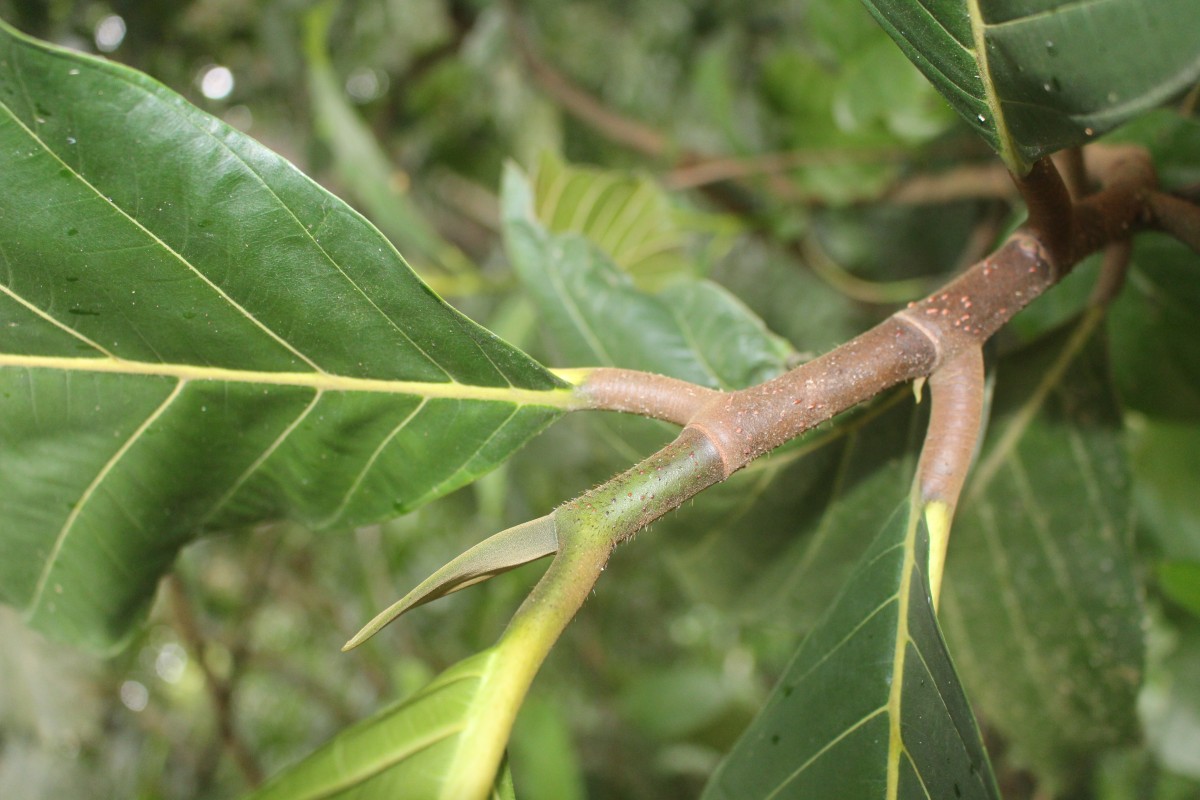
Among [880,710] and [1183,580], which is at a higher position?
[880,710]

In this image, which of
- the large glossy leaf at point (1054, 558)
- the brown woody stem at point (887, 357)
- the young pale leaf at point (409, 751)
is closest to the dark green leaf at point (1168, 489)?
the large glossy leaf at point (1054, 558)

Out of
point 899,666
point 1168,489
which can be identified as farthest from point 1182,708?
point 899,666

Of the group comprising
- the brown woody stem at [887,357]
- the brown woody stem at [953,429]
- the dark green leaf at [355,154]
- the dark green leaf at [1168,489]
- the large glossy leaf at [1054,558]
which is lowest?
the dark green leaf at [1168,489]

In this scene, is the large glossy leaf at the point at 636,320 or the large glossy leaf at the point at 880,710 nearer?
the large glossy leaf at the point at 880,710

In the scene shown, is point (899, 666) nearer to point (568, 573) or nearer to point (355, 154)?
point (568, 573)

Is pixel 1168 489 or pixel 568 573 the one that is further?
pixel 1168 489

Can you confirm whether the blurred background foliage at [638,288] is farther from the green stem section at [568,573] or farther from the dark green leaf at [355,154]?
the green stem section at [568,573]

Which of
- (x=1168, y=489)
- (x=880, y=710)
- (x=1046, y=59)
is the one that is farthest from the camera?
(x=1168, y=489)
